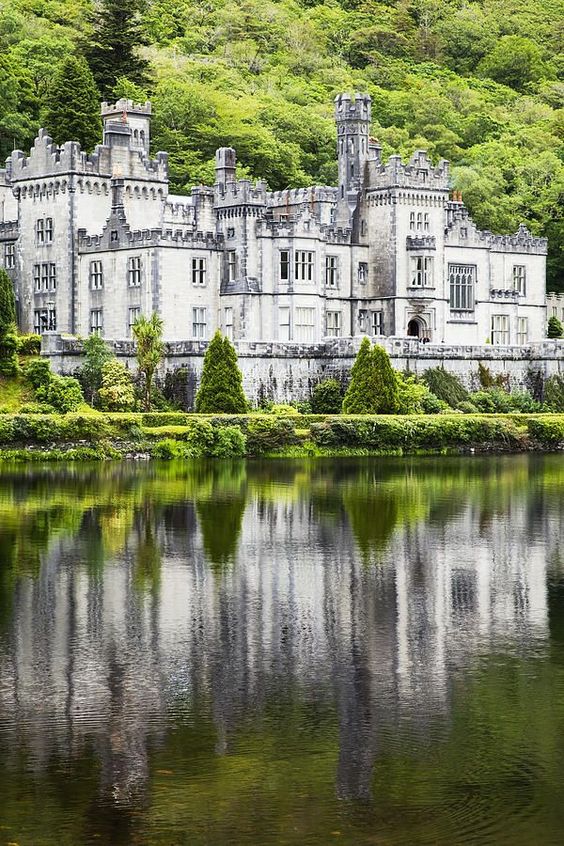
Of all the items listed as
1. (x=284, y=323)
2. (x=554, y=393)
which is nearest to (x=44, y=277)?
(x=284, y=323)

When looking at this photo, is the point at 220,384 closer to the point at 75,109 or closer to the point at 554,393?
the point at 554,393

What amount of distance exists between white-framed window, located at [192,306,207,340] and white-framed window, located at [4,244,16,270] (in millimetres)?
8901

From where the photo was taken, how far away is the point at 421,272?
7962 cm

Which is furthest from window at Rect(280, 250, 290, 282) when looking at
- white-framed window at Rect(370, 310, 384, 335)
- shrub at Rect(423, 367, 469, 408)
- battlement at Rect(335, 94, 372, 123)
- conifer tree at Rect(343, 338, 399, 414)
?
battlement at Rect(335, 94, 372, 123)

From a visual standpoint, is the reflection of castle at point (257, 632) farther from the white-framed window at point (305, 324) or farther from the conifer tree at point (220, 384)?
the white-framed window at point (305, 324)

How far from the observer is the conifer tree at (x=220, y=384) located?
66.2 meters

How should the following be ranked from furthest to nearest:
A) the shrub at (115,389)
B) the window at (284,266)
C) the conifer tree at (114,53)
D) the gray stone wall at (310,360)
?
the conifer tree at (114,53)
the window at (284,266)
the gray stone wall at (310,360)
the shrub at (115,389)

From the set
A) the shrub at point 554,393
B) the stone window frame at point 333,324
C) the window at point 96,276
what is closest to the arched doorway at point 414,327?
the stone window frame at point 333,324

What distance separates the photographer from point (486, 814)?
19.8m

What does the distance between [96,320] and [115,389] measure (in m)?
10.3

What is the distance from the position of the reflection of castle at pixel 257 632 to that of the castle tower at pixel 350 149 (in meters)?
41.6

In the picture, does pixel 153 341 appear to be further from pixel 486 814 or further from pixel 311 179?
pixel 486 814

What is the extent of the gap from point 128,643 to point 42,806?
7327mm

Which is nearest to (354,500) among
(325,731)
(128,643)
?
(128,643)
